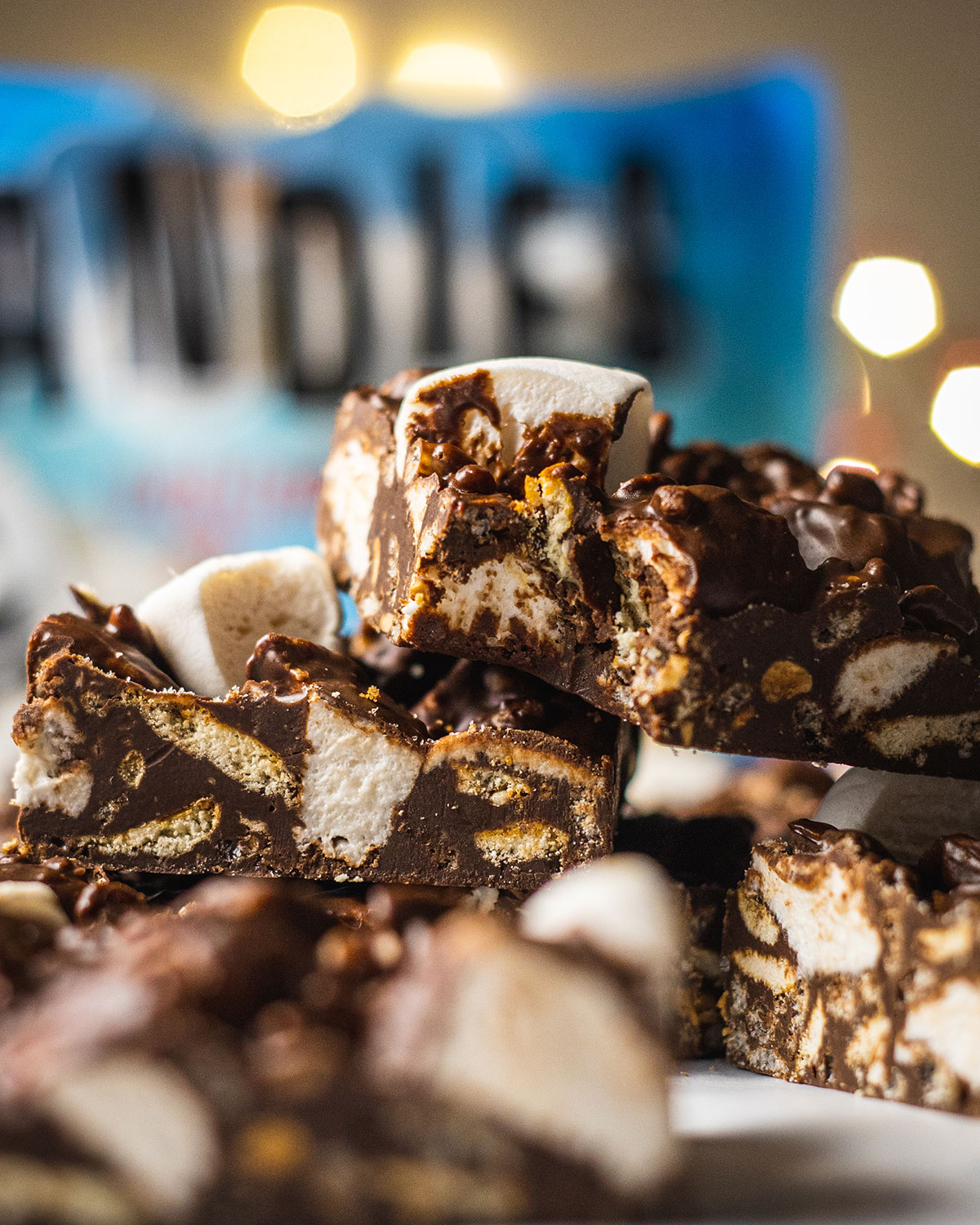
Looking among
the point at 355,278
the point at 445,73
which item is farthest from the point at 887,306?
the point at 355,278

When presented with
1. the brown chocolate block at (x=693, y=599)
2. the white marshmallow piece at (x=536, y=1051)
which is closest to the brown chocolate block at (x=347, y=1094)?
the white marshmallow piece at (x=536, y=1051)

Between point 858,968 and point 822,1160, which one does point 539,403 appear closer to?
point 858,968

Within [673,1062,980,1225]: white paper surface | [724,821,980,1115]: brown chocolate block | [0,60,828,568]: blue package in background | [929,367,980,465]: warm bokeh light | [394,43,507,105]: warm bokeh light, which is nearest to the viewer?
[673,1062,980,1225]: white paper surface

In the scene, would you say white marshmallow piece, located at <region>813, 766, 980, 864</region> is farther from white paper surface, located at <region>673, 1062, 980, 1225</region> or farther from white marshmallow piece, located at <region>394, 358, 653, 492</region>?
white marshmallow piece, located at <region>394, 358, 653, 492</region>

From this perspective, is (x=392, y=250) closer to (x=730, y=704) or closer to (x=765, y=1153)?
(x=730, y=704)

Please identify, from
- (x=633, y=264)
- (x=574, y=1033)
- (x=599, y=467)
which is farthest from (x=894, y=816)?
(x=633, y=264)

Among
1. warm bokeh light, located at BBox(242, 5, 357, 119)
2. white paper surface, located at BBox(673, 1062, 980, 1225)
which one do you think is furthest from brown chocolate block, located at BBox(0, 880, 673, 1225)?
warm bokeh light, located at BBox(242, 5, 357, 119)

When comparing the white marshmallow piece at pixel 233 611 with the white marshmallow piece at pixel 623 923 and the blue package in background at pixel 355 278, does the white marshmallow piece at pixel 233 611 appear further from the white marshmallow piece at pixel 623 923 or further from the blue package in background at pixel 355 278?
the blue package in background at pixel 355 278
